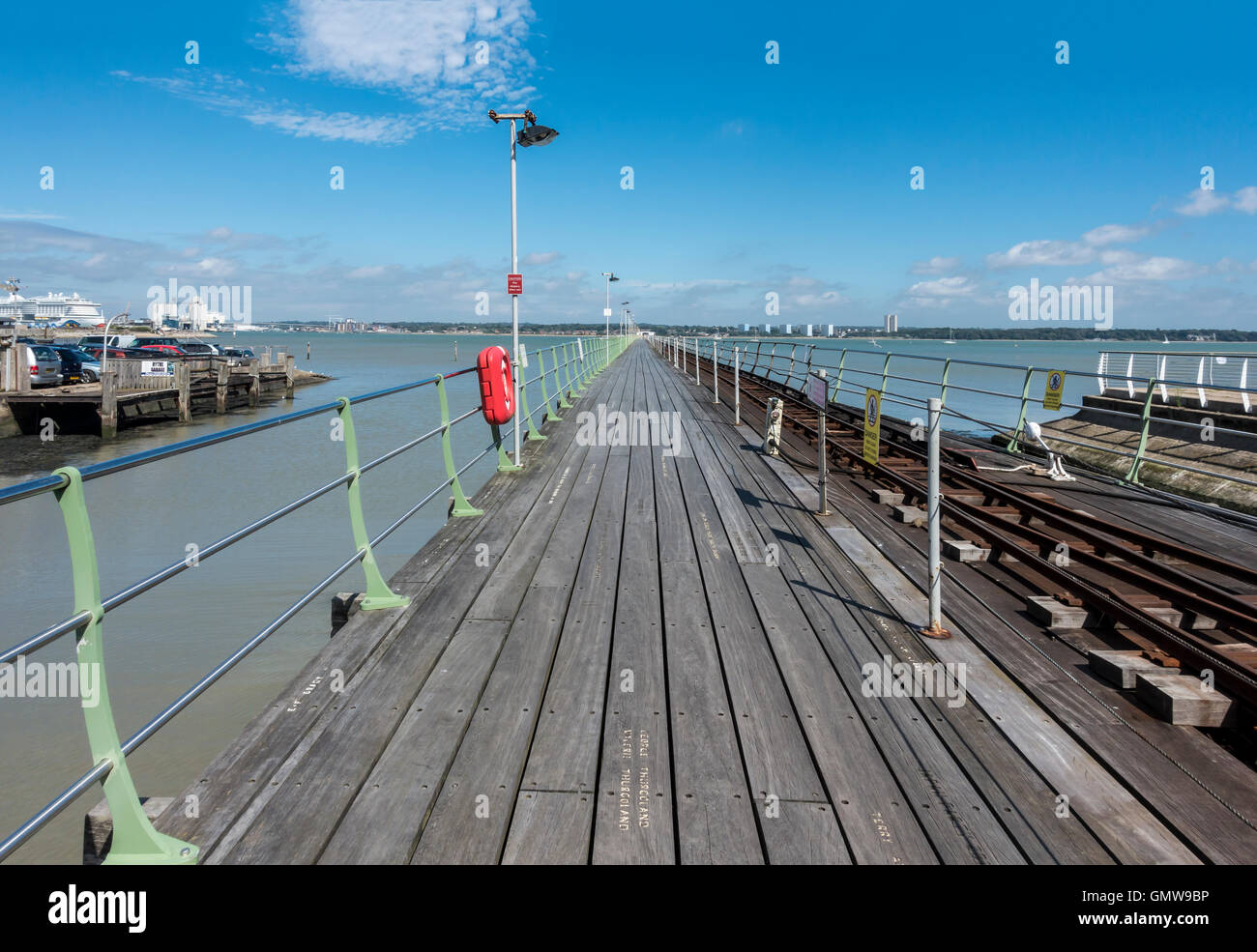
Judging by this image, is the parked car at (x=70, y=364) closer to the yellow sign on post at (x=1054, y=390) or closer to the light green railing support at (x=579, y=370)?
the light green railing support at (x=579, y=370)

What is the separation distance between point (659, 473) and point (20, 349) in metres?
27.1

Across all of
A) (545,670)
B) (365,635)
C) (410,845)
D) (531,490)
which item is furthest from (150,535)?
(410,845)

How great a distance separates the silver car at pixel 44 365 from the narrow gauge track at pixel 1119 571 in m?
29.5

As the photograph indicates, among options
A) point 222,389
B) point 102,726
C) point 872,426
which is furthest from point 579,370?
point 222,389

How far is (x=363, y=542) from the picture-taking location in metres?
4.32

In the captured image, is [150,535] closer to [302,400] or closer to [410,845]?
[410,845]

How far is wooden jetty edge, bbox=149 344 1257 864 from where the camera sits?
2.37 m

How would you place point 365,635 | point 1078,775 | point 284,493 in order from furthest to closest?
point 284,493 → point 365,635 → point 1078,775

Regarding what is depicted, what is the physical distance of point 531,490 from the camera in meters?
7.80

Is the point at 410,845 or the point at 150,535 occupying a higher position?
the point at 410,845

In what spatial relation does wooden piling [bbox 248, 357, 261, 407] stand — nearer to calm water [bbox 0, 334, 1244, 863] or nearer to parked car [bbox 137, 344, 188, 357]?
parked car [bbox 137, 344, 188, 357]

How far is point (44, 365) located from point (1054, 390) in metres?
31.8

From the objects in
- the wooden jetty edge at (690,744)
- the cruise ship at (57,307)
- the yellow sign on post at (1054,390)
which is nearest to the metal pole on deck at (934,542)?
the wooden jetty edge at (690,744)
